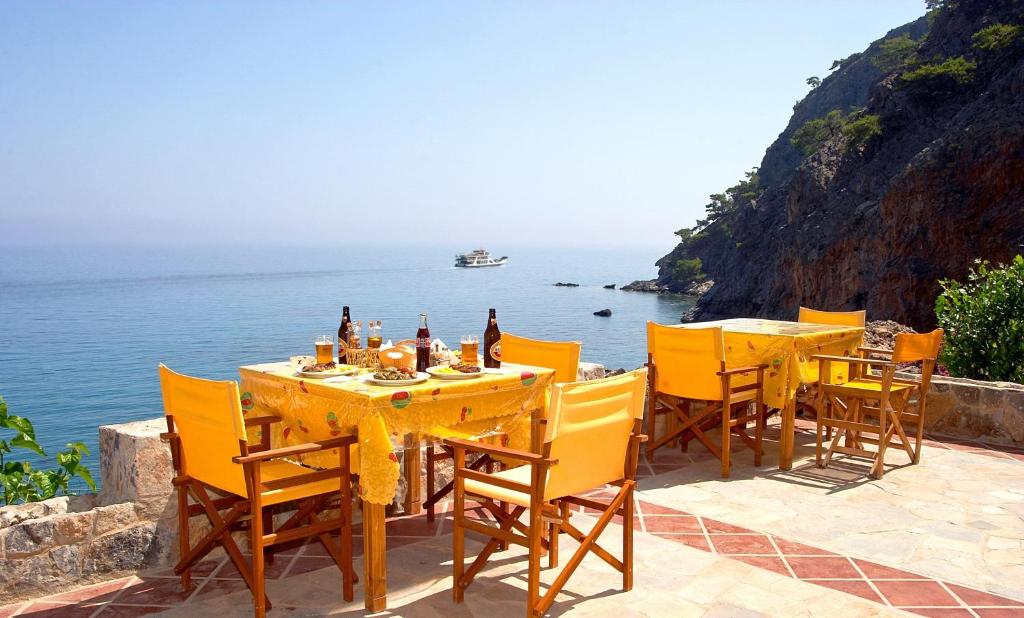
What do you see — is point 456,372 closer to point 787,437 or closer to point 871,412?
point 787,437

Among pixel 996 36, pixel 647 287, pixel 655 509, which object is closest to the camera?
pixel 655 509

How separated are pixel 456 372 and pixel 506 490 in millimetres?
625

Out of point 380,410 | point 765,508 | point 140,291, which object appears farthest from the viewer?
point 140,291

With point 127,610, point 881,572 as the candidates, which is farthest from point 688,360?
point 127,610

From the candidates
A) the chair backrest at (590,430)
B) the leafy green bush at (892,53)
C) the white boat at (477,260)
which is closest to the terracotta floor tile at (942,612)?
the chair backrest at (590,430)

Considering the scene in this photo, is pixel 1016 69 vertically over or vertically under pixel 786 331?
over

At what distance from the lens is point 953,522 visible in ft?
13.6

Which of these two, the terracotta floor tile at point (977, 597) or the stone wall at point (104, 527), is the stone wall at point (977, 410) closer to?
the terracotta floor tile at point (977, 597)

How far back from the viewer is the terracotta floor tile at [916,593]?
10.3 feet

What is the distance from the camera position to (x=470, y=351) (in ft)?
11.8

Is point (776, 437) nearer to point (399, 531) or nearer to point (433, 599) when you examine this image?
point (399, 531)

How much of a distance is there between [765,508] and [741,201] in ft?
245

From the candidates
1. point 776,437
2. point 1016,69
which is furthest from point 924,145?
point 776,437

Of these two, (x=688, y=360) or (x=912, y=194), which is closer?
(x=688, y=360)
